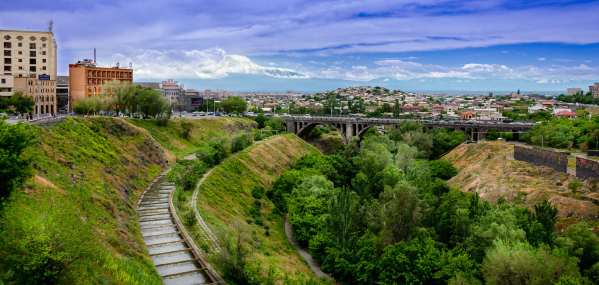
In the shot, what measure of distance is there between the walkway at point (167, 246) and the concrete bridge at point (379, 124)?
6607 centimetres

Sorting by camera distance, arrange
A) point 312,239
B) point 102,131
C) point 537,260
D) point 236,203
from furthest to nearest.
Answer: point 102,131, point 236,203, point 312,239, point 537,260

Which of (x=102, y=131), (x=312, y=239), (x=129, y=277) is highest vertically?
(x=102, y=131)

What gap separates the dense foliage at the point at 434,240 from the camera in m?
27.5

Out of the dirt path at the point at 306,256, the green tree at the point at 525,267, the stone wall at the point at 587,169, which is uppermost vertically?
the stone wall at the point at 587,169

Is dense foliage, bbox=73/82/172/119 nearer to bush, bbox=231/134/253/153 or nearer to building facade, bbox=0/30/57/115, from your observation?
bush, bbox=231/134/253/153

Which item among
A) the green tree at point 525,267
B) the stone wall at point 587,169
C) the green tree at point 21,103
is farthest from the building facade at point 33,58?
the green tree at point 525,267

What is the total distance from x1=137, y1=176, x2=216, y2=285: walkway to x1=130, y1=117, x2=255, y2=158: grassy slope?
26784mm

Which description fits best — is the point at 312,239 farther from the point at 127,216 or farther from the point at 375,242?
the point at 127,216

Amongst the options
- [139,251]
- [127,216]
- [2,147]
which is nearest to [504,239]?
[139,251]

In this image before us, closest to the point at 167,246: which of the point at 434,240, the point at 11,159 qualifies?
the point at 11,159

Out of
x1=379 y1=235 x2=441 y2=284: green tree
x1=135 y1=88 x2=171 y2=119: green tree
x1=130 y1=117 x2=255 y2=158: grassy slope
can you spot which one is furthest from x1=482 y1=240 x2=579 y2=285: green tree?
x1=135 y1=88 x2=171 y2=119: green tree

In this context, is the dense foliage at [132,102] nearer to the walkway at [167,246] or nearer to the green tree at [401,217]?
the walkway at [167,246]

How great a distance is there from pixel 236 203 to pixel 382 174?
1641 cm

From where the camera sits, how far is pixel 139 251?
2698 cm
